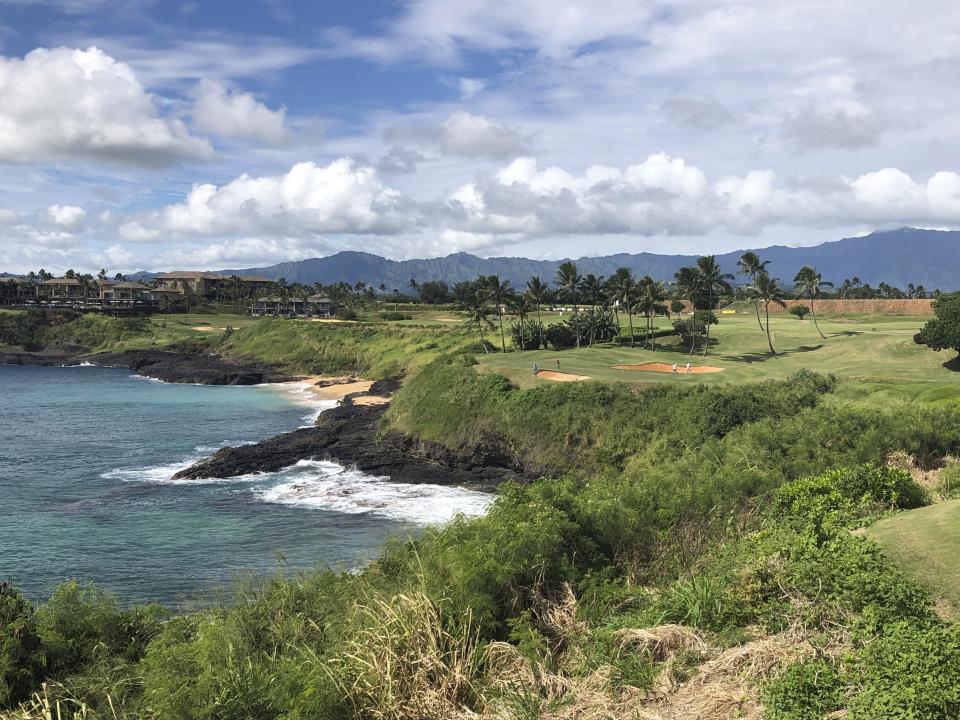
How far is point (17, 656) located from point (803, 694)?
42.7ft

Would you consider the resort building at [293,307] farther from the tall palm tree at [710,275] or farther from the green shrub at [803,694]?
the green shrub at [803,694]

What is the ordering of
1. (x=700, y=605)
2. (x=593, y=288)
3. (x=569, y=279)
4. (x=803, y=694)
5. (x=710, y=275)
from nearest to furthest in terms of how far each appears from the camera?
(x=803, y=694)
(x=700, y=605)
(x=710, y=275)
(x=569, y=279)
(x=593, y=288)

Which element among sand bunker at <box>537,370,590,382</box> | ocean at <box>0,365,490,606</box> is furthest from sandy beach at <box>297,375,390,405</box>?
sand bunker at <box>537,370,590,382</box>

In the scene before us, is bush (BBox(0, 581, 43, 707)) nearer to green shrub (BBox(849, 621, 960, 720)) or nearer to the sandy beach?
green shrub (BBox(849, 621, 960, 720))

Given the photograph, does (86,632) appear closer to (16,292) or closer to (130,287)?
(16,292)

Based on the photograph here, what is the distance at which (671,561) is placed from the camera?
48.3 feet

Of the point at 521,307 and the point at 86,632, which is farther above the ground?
the point at 521,307

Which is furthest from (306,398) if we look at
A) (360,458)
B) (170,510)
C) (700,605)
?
(700,605)

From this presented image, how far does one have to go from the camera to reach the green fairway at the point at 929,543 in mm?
11414

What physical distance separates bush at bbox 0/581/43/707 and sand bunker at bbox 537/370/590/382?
3760 centimetres

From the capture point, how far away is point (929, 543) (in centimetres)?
1280

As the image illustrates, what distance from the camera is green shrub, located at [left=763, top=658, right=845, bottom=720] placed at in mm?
8009

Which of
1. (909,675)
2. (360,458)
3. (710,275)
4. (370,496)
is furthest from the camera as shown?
(710,275)

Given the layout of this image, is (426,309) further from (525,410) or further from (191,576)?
(191,576)
